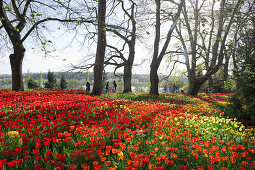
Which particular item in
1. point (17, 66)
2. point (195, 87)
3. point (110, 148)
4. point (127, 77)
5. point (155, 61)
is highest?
point (155, 61)

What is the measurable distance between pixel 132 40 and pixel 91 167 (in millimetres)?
15672

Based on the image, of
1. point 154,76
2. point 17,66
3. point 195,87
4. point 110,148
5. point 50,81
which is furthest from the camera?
point 50,81

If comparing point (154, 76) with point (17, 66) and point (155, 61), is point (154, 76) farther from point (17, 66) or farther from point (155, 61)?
point (17, 66)

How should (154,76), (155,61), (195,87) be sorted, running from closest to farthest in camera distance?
1. (155,61)
2. (154,76)
3. (195,87)

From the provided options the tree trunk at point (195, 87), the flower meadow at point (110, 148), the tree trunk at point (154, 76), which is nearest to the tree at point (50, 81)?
the tree trunk at point (195, 87)

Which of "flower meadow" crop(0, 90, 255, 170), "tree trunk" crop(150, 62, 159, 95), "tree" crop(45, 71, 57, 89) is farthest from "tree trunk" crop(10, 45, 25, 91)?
"tree" crop(45, 71, 57, 89)

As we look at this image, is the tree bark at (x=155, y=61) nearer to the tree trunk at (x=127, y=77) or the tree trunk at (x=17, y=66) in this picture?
the tree trunk at (x=127, y=77)

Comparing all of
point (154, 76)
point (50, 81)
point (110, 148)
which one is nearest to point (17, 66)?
point (154, 76)

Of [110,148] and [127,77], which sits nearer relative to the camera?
[110,148]

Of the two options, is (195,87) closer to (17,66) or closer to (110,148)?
(17,66)

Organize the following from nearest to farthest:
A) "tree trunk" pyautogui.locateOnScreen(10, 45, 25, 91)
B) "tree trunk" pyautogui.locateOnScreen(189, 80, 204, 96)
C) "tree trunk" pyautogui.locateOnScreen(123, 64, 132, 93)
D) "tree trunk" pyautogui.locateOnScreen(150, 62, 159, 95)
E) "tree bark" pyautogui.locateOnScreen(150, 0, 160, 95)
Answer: "tree trunk" pyautogui.locateOnScreen(10, 45, 25, 91), "tree bark" pyautogui.locateOnScreen(150, 0, 160, 95), "tree trunk" pyautogui.locateOnScreen(150, 62, 159, 95), "tree trunk" pyautogui.locateOnScreen(189, 80, 204, 96), "tree trunk" pyautogui.locateOnScreen(123, 64, 132, 93)

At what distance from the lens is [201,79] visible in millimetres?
15977

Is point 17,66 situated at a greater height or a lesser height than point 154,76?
greater

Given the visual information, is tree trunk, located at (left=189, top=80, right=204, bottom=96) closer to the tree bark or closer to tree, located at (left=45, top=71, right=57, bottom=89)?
the tree bark
